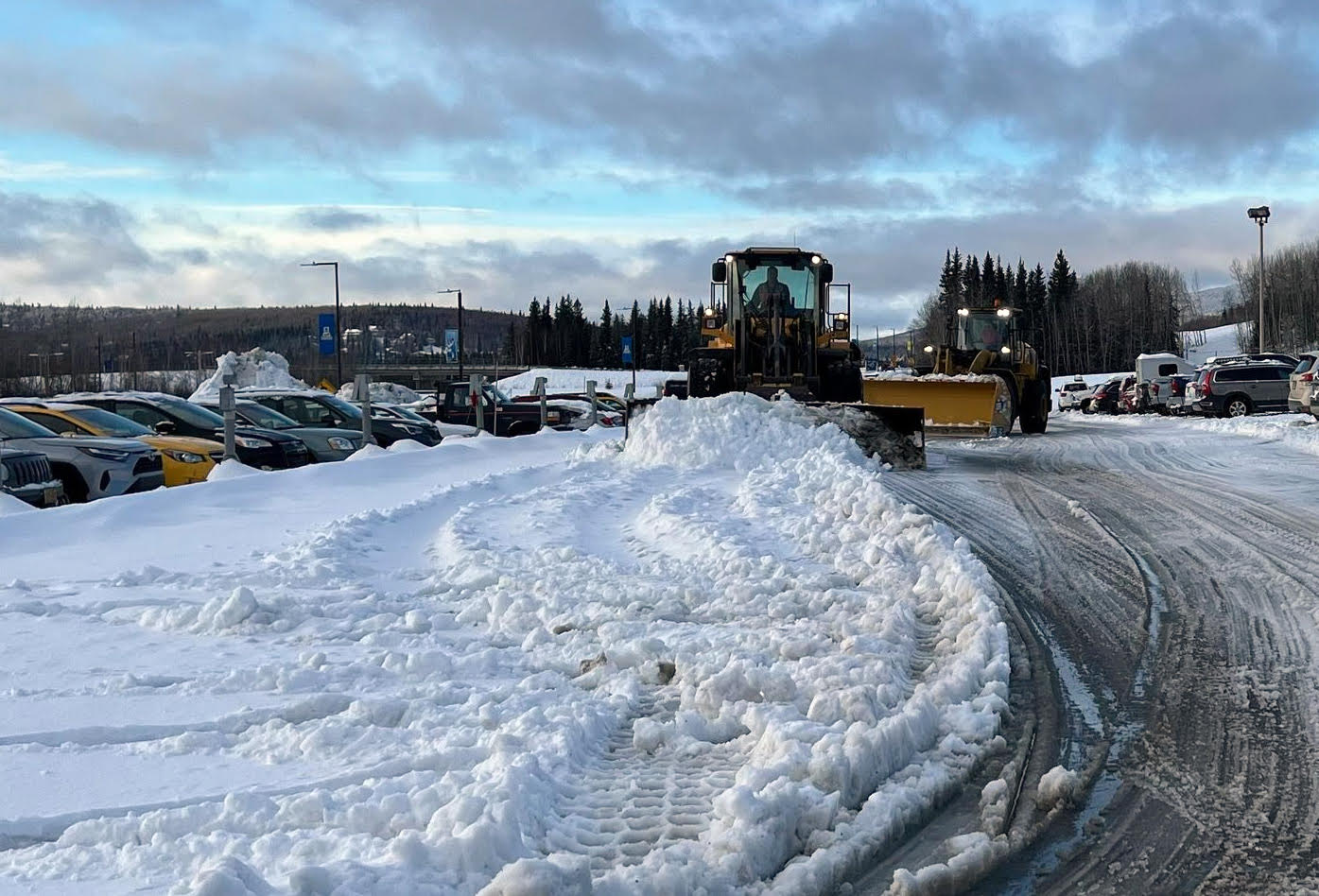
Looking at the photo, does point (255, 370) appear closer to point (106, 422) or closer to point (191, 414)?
point (191, 414)

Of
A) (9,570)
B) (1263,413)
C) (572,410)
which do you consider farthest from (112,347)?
(9,570)

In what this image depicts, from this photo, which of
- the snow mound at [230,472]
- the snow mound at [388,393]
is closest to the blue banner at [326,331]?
the snow mound at [388,393]

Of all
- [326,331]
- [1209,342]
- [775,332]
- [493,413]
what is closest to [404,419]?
→ [493,413]

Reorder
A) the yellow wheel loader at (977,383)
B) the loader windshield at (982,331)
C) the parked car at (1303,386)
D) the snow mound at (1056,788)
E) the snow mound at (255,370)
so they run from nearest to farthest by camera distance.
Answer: the snow mound at (1056,788) < the yellow wheel loader at (977,383) < the parked car at (1303,386) < the loader windshield at (982,331) < the snow mound at (255,370)

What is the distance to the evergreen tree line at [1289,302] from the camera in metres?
106

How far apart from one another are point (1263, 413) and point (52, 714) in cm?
3257

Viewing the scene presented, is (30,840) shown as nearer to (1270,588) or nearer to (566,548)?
(566,548)

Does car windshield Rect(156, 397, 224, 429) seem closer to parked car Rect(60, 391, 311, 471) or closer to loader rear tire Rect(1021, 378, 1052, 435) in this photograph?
parked car Rect(60, 391, 311, 471)

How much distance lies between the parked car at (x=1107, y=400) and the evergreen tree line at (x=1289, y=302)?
209 ft

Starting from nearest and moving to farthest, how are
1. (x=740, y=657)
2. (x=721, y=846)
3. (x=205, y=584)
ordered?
(x=721, y=846)
(x=740, y=657)
(x=205, y=584)

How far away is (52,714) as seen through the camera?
4.46 metres

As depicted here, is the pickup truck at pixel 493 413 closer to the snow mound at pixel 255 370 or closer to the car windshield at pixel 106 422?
the car windshield at pixel 106 422

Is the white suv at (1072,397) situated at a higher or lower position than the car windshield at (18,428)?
lower

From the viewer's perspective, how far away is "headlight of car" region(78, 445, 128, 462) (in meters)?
12.6
